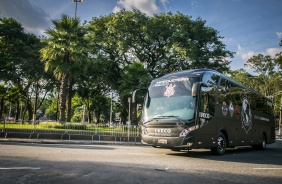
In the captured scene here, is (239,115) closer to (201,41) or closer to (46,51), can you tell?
(46,51)

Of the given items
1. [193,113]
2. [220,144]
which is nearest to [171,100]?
[193,113]

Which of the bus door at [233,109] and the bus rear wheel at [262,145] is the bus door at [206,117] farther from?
the bus rear wheel at [262,145]

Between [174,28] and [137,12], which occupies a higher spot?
[137,12]

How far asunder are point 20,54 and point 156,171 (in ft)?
111

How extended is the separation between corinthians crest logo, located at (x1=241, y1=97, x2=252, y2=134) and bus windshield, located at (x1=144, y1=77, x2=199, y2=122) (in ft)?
15.4

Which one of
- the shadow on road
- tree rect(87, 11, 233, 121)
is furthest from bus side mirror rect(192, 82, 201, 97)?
tree rect(87, 11, 233, 121)

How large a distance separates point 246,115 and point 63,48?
18124 mm

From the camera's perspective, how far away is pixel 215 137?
406 inches

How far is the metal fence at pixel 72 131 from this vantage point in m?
16.4

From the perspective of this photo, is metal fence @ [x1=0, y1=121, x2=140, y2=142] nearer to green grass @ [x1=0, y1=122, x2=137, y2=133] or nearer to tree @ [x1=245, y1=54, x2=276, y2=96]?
green grass @ [x1=0, y1=122, x2=137, y2=133]

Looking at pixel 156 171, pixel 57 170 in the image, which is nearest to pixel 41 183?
pixel 57 170

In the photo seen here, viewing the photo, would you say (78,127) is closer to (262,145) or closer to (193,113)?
(193,113)

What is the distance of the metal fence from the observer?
16.4m

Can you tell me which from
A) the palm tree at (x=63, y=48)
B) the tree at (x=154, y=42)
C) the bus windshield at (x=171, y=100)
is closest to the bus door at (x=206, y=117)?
the bus windshield at (x=171, y=100)
